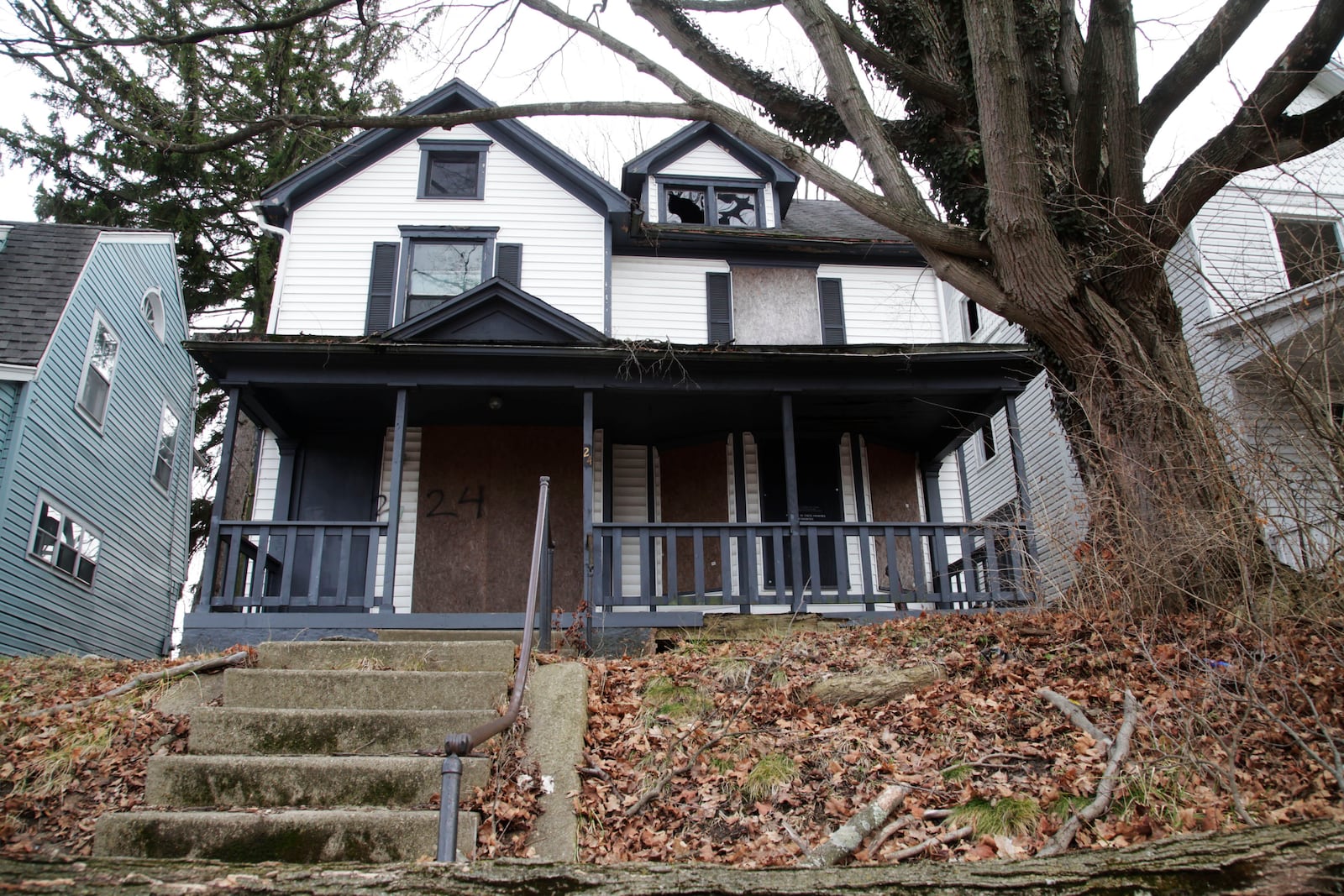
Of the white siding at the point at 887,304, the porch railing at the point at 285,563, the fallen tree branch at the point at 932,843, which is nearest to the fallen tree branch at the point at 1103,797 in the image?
the fallen tree branch at the point at 932,843

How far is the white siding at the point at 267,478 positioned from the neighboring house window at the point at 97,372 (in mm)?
3491

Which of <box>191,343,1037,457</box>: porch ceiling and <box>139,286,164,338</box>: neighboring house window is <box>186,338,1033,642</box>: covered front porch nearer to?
<box>191,343,1037,457</box>: porch ceiling

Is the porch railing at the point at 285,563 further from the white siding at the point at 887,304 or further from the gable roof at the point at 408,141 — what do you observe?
the white siding at the point at 887,304

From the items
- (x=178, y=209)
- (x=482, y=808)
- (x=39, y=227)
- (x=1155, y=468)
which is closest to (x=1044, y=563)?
(x=1155, y=468)

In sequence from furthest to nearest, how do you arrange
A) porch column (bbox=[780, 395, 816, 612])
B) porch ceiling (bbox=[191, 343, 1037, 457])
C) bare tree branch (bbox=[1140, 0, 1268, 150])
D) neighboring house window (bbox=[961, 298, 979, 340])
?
neighboring house window (bbox=[961, 298, 979, 340]) → porch ceiling (bbox=[191, 343, 1037, 457]) → porch column (bbox=[780, 395, 816, 612]) → bare tree branch (bbox=[1140, 0, 1268, 150])

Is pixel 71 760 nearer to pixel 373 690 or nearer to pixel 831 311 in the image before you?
pixel 373 690

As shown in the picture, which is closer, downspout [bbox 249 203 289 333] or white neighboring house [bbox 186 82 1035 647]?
white neighboring house [bbox 186 82 1035 647]

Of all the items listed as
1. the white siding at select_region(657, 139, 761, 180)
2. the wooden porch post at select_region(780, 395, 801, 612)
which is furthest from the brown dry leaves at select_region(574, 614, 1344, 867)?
A: the white siding at select_region(657, 139, 761, 180)

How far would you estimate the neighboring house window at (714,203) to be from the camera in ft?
47.6

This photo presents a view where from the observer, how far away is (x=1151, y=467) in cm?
684

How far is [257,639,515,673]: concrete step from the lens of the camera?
264 inches

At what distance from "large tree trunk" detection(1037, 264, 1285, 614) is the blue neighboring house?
1207 centimetres

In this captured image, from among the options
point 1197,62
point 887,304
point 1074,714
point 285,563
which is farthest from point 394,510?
point 1197,62

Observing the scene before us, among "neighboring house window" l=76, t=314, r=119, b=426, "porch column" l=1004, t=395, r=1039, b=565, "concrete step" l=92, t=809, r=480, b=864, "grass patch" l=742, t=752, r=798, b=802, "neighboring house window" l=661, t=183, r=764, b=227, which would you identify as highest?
"neighboring house window" l=661, t=183, r=764, b=227
